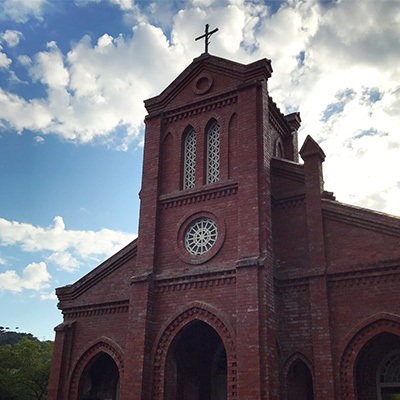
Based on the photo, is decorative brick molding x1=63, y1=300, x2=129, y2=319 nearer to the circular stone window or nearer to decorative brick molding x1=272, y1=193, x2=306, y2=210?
the circular stone window

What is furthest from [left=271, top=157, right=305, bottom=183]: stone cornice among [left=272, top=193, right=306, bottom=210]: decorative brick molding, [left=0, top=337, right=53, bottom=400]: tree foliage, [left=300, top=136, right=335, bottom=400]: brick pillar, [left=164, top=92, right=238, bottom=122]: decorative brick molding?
[left=0, top=337, right=53, bottom=400]: tree foliage

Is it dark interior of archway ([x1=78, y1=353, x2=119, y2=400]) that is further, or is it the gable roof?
the gable roof

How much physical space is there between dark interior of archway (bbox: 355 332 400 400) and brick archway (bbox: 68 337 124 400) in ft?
26.0

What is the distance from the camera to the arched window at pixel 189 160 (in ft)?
58.6

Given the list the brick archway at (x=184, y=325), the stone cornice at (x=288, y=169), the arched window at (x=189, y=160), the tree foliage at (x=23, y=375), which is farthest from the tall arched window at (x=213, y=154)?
the tree foliage at (x=23, y=375)

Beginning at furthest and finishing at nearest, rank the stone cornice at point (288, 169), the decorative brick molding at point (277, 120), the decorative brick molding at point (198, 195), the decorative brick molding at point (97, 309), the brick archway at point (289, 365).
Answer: the decorative brick molding at point (277, 120) → the decorative brick molding at point (97, 309) → the stone cornice at point (288, 169) → the decorative brick molding at point (198, 195) → the brick archway at point (289, 365)

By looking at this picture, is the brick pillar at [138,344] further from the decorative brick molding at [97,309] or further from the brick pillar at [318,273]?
the brick pillar at [318,273]

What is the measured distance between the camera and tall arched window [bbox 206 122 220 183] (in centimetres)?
1742

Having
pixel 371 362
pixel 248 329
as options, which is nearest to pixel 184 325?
pixel 248 329

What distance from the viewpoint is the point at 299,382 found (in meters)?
14.9

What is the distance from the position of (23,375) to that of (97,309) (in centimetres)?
2016

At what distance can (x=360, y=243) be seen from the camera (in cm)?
1484

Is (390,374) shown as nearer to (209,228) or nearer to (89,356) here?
(209,228)

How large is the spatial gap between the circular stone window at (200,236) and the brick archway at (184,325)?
1891mm
